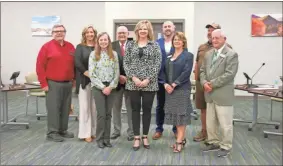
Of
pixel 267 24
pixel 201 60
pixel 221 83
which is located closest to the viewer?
pixel 221 83

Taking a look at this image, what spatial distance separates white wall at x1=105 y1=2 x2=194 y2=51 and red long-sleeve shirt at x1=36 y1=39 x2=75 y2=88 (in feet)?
13.2

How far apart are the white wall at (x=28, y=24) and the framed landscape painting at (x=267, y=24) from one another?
3.54m

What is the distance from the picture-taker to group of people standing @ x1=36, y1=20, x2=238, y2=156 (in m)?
3.38

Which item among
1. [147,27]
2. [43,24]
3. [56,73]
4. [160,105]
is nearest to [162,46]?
[147,27]

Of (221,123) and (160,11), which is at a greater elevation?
(160,11)

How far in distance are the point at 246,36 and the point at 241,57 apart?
0.49 m

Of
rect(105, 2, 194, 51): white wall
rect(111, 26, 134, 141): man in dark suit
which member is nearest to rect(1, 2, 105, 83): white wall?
rect(105, 2, 194, 51): white wall

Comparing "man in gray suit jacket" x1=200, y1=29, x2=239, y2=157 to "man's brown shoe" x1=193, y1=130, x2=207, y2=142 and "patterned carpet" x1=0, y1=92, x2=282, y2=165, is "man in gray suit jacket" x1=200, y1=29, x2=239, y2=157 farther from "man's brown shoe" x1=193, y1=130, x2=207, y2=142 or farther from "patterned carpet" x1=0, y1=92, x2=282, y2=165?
"man's brown shoe" x1=193, y1=130, x2=207, y2=142

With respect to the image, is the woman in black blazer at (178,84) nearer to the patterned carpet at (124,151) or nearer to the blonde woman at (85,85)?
the patterned carpet at (124,151)

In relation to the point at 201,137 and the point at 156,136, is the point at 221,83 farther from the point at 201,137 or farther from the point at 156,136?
the point at 156,136

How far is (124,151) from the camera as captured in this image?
11.7 feet

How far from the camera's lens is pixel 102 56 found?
143 inches

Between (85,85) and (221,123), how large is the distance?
5.30 ft

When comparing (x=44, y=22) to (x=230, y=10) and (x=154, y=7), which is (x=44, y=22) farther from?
(x=230, y=10)
